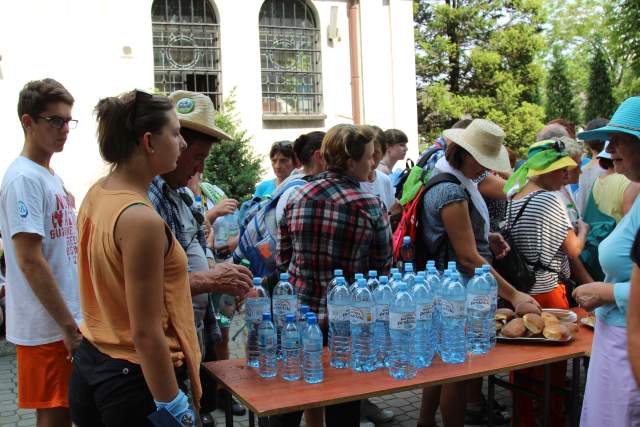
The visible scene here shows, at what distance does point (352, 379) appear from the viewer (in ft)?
9.46

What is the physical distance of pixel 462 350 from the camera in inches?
124

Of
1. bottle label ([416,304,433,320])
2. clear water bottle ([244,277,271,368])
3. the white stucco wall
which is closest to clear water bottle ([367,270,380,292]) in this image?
bottle label ([416,304,433,320])

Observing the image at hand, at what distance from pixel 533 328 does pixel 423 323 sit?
0.72 meters

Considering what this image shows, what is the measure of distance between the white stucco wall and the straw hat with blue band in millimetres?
8862

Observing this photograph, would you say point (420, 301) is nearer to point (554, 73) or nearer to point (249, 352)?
point (249, 352)

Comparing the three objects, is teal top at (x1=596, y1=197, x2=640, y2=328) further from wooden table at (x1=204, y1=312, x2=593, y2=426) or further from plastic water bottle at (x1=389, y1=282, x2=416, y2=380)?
plastic water bottle at (x1=389, y1=282, x2=416, y2=380)

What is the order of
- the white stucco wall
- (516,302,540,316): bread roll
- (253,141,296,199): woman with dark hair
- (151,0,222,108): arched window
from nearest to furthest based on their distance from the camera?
(516,302,540,316): bread roll < (253,141,296,199): woman with dark hair < the white stucco wall < (151,0,222,108): arched window

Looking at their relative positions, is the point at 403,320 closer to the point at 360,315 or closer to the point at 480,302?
the point at 360,315

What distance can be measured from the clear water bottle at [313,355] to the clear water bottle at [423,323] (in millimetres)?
479

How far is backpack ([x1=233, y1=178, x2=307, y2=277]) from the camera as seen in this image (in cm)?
429

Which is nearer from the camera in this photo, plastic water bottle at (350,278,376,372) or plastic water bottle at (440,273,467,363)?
plastic water bottle at (350,278,376,372)

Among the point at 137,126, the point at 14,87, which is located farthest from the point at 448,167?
the point at 14,87

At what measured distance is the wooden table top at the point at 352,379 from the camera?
2.63m

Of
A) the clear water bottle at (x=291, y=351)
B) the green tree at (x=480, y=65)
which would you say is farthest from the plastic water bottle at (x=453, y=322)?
the green tree at (x=480, y=65)
